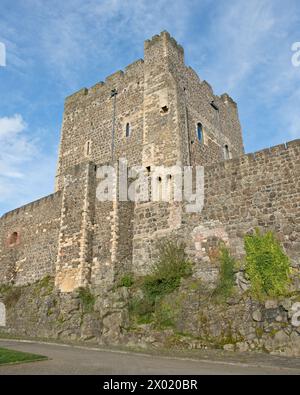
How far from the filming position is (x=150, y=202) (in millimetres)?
15867

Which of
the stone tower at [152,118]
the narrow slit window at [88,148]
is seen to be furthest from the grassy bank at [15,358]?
the narrow slit window at [88,148]

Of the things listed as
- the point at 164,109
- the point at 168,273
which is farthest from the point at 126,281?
the point at 164,109

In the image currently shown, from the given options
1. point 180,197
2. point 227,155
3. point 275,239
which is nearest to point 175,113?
point 180,197

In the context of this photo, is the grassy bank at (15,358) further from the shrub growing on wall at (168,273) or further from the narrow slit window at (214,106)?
the narrow slit window at (214,106)

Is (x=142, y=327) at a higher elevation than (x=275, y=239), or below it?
below

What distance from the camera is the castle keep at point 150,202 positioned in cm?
1313

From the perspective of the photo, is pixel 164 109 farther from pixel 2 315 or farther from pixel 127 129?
pixel 2 315

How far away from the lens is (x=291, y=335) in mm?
9836

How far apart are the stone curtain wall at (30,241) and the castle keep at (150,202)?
0.22 ft

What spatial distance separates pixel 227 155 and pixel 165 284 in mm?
11916

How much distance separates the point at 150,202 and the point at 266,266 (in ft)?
20.3
